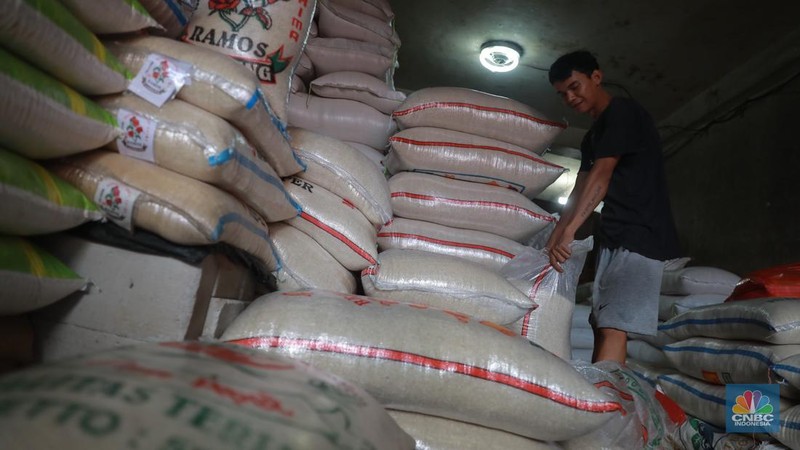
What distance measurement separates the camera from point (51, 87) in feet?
2.87

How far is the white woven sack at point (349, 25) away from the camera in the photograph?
88.5 inches

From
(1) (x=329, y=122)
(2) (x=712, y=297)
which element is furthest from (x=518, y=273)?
(2) (x=712, y=297)

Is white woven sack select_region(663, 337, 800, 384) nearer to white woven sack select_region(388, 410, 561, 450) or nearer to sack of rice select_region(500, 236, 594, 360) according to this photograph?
sack of rice select_region(500, 236, 594, 360)

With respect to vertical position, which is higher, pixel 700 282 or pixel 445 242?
pixel 700 282

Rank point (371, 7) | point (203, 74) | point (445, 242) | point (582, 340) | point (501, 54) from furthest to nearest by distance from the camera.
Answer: point (501, 54) < point (582, 340) < point (371, 7) < point (445, 242) < point (203, 74)

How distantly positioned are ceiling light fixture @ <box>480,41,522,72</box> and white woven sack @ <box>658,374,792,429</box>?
2629mm

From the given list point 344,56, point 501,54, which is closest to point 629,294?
point 344,56

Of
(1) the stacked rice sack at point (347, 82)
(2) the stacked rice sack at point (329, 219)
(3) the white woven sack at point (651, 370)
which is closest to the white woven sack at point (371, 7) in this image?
(1) the stacked rice sack at point (347, 82)

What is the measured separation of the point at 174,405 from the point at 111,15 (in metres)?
0.88

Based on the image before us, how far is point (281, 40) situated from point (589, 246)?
4.04ft

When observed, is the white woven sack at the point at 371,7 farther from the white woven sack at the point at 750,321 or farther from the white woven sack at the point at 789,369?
the white woven sack at the point at 789,369

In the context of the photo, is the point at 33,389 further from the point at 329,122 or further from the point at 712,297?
the point at 712,297

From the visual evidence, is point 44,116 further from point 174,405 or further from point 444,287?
point 444,287

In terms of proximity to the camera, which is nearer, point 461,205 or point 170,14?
point 170,14
